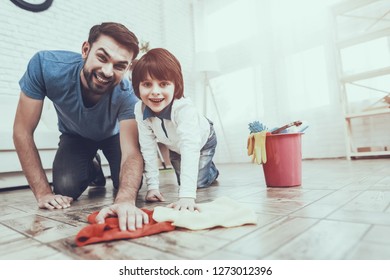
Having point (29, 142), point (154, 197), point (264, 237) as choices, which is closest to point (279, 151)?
point (154, 197)

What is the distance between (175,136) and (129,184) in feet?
1.03

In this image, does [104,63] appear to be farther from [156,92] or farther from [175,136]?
[175,136]

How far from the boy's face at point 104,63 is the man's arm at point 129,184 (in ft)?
0.63

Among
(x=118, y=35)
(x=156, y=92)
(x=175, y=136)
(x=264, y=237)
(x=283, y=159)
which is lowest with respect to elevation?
(x=264, y=237)

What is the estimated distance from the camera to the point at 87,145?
1591 millimetres

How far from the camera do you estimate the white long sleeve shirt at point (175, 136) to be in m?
0.98

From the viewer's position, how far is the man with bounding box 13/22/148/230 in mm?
1159

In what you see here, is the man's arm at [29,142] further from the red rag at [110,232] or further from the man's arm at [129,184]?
the red rag at [110,232]

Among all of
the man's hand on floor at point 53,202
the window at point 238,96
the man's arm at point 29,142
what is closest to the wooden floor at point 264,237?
the man's hand on floor at point 53,202

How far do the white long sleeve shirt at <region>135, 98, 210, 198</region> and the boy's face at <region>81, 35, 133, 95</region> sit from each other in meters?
0.16

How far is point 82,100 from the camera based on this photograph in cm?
128

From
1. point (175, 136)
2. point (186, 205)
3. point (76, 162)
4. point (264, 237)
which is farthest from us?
point (76, 162)
